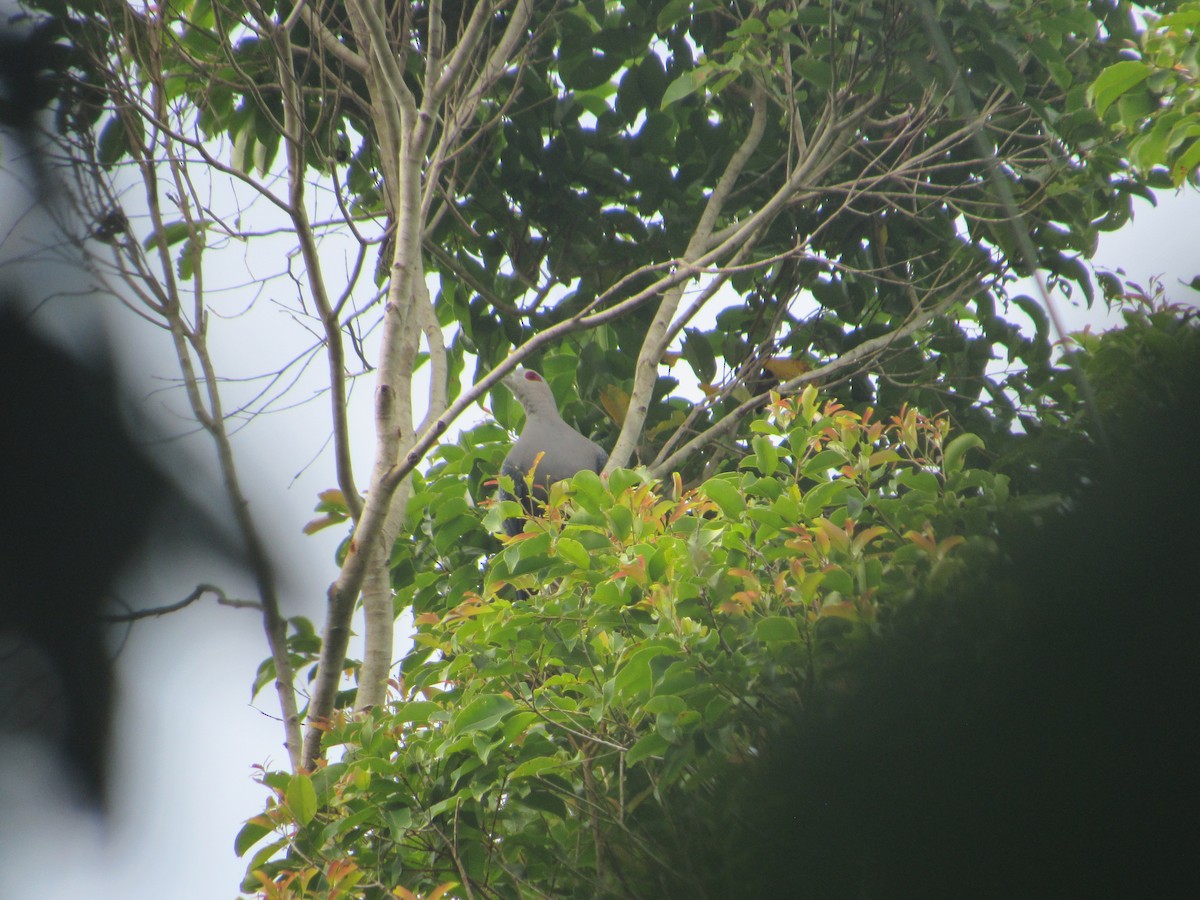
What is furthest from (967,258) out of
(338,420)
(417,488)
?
(338,420)

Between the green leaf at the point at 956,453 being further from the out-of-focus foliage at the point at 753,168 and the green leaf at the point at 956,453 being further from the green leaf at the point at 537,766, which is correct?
the out-of-focus foliage at the point at 753,168

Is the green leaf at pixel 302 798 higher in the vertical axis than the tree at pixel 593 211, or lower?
lower

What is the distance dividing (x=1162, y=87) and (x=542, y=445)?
2.32m

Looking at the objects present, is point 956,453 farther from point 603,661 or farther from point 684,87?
point 684,87

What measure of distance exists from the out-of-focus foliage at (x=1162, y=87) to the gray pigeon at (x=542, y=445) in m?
2.15

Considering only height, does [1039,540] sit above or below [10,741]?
below

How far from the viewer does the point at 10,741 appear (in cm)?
111

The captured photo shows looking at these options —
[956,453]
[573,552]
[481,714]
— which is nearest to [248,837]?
[481,714]

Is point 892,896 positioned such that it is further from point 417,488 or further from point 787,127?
point 787,127

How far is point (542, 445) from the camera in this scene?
12.6 ft

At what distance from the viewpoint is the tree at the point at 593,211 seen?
247 centimetres

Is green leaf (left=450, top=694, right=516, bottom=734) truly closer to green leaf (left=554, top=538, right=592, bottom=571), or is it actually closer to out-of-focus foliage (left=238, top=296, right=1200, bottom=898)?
out-of-focus foliage (left=238, top=296, right=1200, bottom=898)

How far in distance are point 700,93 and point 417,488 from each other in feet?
5.47

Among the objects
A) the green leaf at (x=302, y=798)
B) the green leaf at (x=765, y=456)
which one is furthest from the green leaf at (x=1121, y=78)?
the green leaf at (x=302, y=798)
